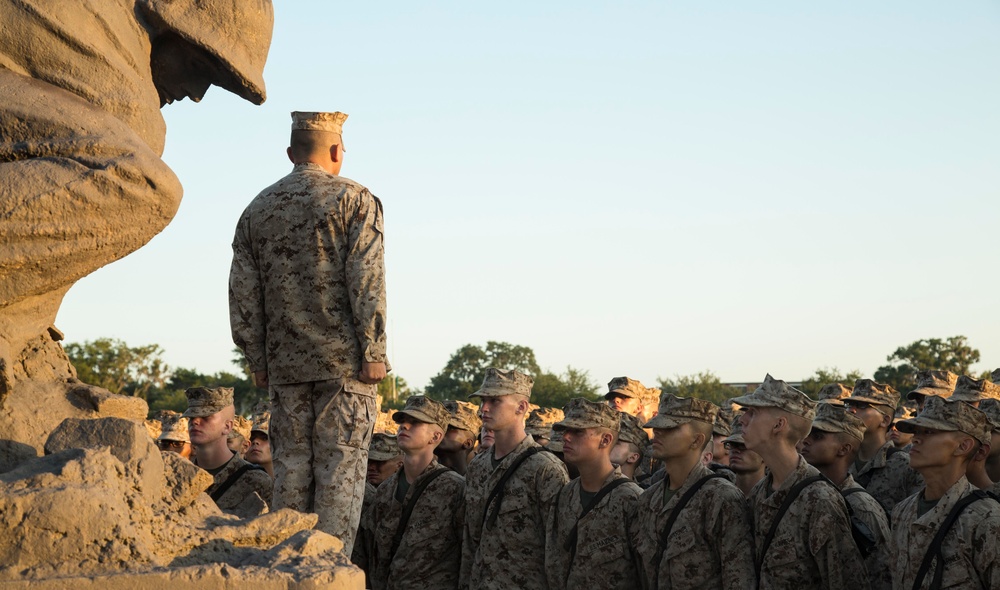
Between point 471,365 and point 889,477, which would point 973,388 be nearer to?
point 889,477

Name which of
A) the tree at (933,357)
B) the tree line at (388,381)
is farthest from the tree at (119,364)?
the tree at (933,357)

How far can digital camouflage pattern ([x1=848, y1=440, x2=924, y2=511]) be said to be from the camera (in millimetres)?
8976

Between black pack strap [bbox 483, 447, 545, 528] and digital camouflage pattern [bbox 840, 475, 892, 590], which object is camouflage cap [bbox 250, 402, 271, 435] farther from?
digital camouflage pattern [bbox 840, 475, 892, 590]

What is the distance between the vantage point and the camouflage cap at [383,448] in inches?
416

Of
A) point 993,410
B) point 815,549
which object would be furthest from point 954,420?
point 993,410

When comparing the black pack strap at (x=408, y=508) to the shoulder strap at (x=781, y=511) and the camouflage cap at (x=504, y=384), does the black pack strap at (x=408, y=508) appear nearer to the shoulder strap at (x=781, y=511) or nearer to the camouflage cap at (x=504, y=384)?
the camouflage cap at (x=504, y=384)

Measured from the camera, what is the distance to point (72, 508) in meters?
3.03

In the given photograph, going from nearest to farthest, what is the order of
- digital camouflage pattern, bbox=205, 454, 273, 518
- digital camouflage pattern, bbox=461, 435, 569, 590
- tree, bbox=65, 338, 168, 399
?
digital camouflage pattern, bbox=461, 435, 569, 590
digital camouflage pattern, bbox=205, 454, 273, 518
tree, bbox=65, 338, 168, 399

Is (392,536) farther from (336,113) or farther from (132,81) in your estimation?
(132,81)

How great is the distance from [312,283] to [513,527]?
3.27 m

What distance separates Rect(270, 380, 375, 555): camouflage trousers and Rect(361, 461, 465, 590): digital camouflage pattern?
3.30 m

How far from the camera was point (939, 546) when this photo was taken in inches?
237

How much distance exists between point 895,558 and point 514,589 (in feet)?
9.41

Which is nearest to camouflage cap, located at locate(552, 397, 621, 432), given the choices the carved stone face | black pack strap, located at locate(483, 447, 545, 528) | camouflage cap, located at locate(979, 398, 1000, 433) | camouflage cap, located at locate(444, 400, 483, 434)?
black pack strap, located at locate(483, 447, 545, 528)
